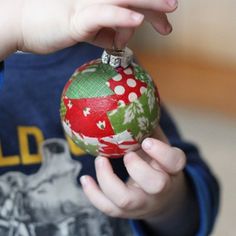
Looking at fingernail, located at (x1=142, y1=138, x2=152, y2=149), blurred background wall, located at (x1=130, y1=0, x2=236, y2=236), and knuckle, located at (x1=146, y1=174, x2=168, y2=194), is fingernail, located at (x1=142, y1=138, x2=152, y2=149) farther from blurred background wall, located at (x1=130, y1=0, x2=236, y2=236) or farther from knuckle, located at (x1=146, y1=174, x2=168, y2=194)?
blurred background wall, located at (x1=130, y1=0, x2=236, y2=236)

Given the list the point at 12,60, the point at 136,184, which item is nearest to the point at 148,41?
the point at 12,60

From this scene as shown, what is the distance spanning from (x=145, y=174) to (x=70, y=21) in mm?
151

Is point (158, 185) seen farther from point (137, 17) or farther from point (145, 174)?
point (137, 17)

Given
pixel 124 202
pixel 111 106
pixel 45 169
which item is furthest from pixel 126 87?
pixel 45 169

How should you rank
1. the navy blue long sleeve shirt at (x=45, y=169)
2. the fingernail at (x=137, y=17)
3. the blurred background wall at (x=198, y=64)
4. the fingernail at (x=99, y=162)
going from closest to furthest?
the fingernail at (x=137, y=17) → the fingernail at (x=99, y=162) → the navy blue long sleeve shirt at (x=45, y=169) → the blurred background wall at (x=198, y=64)

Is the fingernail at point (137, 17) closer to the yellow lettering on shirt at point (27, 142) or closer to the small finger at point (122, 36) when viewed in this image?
the small finger at point (122, 36)

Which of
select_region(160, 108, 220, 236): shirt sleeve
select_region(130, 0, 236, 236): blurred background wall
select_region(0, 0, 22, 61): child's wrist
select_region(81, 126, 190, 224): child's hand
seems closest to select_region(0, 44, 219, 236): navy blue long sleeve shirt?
select_region(160, 108, 220, 236): shirt sleeve

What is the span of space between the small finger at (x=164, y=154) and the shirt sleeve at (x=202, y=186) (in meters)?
0.17

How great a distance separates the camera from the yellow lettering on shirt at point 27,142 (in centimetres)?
72

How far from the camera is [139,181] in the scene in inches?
21.7

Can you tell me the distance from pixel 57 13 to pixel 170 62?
1404 millimetres

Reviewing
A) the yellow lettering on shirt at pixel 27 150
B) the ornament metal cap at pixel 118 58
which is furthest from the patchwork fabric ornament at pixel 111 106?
the yellow lettering on shirt at pixel 27 150

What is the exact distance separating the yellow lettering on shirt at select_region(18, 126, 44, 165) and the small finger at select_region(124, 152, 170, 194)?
0.67ft

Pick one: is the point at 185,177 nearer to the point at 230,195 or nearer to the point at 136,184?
the point at 136,184
